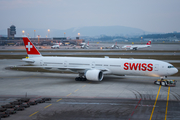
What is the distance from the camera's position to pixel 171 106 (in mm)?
23062

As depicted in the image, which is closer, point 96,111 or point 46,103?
point 96,111

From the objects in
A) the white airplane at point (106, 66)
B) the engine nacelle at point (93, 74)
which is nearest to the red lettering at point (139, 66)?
the white airplane at point (106, 66)

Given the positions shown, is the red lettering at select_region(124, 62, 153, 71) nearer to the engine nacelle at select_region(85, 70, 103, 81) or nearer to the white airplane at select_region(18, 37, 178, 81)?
the white airplane at select_region(18, 37, 178, 81)

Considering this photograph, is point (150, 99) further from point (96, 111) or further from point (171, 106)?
point (96, 111)

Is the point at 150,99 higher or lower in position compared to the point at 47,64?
lower

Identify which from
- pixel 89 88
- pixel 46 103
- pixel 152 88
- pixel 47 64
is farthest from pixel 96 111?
pixel 47 64

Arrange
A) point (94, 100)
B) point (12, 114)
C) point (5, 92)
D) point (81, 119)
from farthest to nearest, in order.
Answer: point (5, 92) < point (94, 100) < point (12, 114) < point (81, 119)

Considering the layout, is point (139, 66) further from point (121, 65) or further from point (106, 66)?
point (106, 66)

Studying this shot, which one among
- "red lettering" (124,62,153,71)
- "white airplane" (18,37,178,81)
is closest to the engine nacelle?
"white airplane" (18,37,178,81)

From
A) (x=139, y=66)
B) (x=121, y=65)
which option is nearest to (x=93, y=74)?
(x=121, y=65)

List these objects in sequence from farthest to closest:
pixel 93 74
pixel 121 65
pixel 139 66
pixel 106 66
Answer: pixel 106 66 → pixel 121 65 → pixel 139 66 → pixel 93 74

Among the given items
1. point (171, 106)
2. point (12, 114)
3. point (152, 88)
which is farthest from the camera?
point (152, 88)

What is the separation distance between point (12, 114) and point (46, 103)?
180 inches

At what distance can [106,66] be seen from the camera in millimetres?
37531
